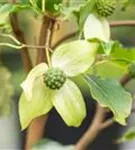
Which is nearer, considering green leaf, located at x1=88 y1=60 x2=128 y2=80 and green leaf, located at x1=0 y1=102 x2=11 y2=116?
green leaf, located at x1=88 y1=60 x2=128 y2=80

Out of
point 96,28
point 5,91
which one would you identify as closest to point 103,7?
point 96,28

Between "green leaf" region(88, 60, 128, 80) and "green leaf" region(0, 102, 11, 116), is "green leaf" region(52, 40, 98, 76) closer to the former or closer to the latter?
"green leaf" region(88, 60, 128, 80)

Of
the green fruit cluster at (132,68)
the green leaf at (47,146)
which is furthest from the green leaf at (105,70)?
the green leaf at (47,146)

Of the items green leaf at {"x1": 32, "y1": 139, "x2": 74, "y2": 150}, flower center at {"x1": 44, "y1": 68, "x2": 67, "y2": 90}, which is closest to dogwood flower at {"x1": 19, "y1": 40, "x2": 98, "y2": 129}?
flower center at {"x1": 44, "y1": 68, "x2": 67, "y2": 90}

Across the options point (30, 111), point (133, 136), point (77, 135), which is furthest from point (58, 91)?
Answer: point (77, 135)

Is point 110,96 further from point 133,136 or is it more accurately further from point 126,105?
point 133,136

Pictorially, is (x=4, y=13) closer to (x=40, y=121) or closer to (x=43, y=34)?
(x=43, y=34)

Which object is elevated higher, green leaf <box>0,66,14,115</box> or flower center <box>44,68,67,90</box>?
flower center <box>44,68,67,90</box>

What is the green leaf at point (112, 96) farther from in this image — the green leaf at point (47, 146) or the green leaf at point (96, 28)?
the green leaf at point (47, 146)
